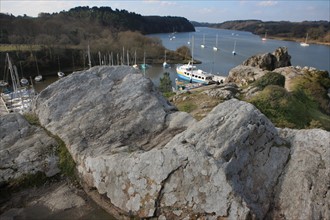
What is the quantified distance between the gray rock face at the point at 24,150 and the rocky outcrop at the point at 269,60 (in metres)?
47.0

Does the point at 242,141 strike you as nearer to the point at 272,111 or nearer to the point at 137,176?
the point at 137,176

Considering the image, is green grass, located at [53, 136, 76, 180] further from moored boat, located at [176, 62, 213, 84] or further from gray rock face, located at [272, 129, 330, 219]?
moored boat, located at [176, 62, 213, 84]

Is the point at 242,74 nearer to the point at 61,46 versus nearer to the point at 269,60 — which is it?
the point at 269,60

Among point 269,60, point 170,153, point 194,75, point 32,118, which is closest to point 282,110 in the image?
point 170,153

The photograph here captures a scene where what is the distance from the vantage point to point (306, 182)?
818 cm

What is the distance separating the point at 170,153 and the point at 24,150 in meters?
6.10

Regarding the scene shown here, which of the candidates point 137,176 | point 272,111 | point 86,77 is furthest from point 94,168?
point 272,111

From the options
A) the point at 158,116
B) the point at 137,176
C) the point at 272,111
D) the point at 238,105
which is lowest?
the point at 272,111

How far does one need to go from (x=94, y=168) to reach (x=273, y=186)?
598 cm

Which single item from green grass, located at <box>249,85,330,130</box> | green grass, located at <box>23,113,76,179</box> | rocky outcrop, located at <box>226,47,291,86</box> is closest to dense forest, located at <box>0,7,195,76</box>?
rocky outcrop, located at <box>226,47,291,86</box>

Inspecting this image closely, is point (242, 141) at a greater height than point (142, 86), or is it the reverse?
point (142, 86)

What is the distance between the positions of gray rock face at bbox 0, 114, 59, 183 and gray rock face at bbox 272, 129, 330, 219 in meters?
8.21

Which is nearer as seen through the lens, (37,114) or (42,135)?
(42,135)

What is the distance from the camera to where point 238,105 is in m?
9.88
